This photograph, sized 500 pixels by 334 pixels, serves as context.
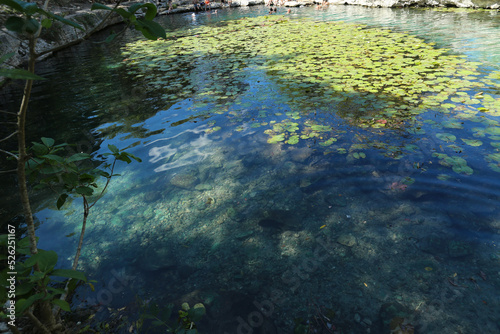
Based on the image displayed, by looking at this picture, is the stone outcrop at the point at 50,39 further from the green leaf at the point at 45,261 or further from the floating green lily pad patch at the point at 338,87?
the green leaf at the point at 45,261

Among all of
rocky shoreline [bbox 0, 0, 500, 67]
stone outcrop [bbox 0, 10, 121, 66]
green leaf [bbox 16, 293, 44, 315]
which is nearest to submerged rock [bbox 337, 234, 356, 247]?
green leaf [bbox 16, 293, 44, 315]

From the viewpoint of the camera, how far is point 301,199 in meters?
2.49

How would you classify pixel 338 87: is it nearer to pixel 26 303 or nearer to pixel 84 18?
pixel 26 303

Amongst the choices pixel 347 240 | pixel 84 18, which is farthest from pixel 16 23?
pixel 84 18

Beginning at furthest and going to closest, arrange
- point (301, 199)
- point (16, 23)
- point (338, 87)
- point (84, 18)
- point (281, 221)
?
1. point (84, 18)
2. point (338, 87)
3. point (301, 199)
4. point (281, 221)
5. point (16, 23)

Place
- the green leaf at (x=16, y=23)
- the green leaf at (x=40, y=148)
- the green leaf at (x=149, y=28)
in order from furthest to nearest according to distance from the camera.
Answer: the green leaf at (x=40, y=148)
the green leaf at (x=149, y=28)
the green leaf at (x=16, y=23)

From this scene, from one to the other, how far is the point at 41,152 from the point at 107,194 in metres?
1.66

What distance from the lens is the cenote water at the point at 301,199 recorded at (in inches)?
67.8

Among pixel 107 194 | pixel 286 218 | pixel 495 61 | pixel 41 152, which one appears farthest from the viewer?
pixel 495 61

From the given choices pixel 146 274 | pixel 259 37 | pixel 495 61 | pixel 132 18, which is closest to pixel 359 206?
pixel 146 274

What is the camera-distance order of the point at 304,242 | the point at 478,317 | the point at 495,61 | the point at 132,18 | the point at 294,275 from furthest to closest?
the point at 495,61, the point at 304,242, the point at 294,275, the point at 478,317, the point at 132,18

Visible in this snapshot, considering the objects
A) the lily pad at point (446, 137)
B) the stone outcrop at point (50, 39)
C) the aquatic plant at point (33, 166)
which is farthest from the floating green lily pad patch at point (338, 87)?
the aquatic plant at point (33, 166)

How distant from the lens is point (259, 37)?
29.1 ft

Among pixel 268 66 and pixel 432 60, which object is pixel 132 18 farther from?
pixel 432 60
